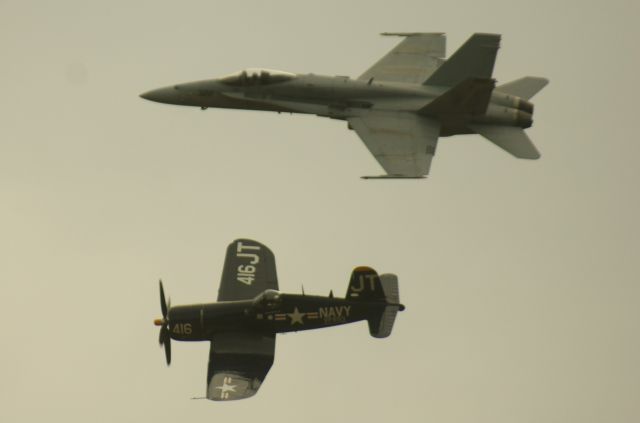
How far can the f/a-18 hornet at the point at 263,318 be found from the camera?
54003 millimetres

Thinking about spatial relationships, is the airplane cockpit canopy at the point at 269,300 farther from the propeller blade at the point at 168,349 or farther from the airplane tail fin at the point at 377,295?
the propeller blade at the point at 168,349

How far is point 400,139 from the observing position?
5575cm

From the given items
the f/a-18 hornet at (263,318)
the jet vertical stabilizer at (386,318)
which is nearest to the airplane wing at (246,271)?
the f/a-18 hornet at (263,318)

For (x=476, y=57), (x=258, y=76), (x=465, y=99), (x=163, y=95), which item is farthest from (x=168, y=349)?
(x=476, y=57)

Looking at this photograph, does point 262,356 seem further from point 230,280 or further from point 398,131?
point 398,131

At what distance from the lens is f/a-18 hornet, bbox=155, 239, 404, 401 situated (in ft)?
177

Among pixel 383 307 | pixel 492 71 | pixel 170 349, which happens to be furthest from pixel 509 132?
pixel 170 349

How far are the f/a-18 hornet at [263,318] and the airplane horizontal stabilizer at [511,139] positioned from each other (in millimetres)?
4590

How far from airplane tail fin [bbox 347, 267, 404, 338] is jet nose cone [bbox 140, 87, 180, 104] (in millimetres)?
6764

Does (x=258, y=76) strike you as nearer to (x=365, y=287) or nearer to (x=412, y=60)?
(x=412, y=60)

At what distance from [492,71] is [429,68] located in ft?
9.18

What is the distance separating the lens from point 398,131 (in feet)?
183

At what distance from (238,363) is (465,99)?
8.95 metres

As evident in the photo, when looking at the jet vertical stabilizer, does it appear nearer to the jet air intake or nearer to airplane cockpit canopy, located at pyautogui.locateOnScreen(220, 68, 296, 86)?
the jet air intake
